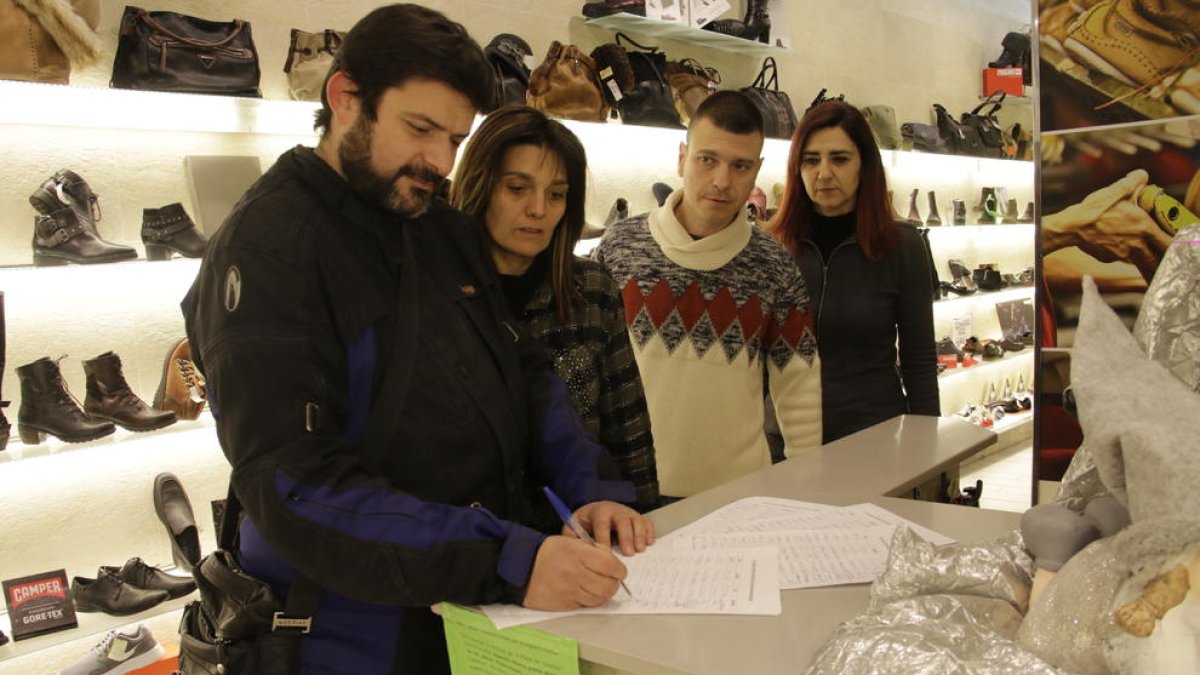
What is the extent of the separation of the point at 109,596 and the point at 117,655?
17cm

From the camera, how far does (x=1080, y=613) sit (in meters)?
0.81

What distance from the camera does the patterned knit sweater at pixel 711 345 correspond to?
2402mm

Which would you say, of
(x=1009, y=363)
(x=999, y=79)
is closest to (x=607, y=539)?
(x=1009, y=363)

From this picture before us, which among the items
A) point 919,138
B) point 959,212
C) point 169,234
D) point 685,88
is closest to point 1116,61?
point 685,88

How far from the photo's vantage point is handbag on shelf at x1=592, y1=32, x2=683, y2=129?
3926mm

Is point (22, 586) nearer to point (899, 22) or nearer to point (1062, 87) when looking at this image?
point (1062, 87)

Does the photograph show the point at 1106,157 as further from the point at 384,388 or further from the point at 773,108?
the point at 384,388

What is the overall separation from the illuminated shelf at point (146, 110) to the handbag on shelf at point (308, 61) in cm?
5

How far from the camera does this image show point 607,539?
141 centimetres

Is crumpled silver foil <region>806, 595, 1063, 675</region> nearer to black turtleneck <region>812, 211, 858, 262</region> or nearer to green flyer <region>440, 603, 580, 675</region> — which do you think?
green flyer <region>440, 603, 580, 675</region>

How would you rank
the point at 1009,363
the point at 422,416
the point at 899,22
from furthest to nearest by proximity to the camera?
the point at 1009,363 < the point at 899,22 < the point at 422,416

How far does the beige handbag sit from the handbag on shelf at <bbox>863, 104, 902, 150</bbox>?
15.1 feet

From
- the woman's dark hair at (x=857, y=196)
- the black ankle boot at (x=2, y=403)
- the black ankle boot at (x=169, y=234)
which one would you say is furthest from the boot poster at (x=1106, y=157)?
the black ankle boot at (x=2, y=403)

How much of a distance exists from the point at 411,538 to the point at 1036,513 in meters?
0.75
